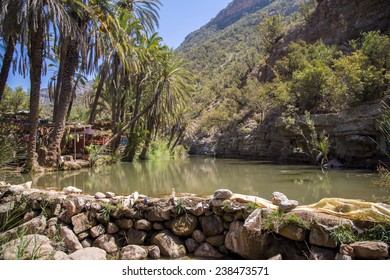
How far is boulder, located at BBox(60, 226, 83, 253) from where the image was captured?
5.31 metres

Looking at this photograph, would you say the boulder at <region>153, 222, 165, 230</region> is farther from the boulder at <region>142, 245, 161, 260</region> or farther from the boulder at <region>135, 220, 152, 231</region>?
the boulder at <region>142, 245, 161, 260</region>

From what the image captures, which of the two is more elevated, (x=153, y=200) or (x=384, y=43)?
(x=384, y=43)

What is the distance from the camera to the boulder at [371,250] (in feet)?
11.5

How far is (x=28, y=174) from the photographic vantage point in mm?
13008

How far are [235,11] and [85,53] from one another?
412ft

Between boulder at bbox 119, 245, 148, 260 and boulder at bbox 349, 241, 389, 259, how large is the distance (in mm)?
3127

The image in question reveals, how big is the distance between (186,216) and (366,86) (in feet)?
52.0

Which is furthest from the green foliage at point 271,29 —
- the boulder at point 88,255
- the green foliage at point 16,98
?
the boulder at point 88,255

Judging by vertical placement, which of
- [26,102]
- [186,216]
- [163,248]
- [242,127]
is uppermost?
[26,102]

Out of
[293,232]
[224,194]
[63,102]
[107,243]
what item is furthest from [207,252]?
[63,102]

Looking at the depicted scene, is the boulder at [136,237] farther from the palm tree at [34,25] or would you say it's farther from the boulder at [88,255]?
the palm tree at [34,25]
